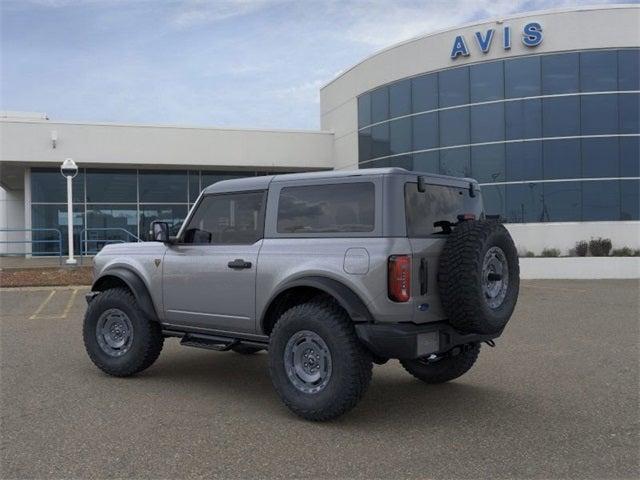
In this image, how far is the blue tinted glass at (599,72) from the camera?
21.3 m

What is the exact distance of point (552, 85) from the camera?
21.8 meters

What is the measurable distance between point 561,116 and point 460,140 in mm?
3492

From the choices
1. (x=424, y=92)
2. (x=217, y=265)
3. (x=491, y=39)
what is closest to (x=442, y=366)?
(x=217, y=265)

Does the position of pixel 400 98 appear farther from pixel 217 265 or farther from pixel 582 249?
pixel 217 265

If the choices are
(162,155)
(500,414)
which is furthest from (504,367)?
(162,155)

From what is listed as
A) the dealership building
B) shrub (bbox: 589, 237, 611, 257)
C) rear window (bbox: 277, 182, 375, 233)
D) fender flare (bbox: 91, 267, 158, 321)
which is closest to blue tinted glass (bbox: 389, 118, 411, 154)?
the dealership building

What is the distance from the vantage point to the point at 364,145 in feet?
87.2

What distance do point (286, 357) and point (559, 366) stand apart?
3.51 meters

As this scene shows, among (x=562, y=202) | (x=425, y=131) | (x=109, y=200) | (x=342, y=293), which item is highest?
(x=425, y=131)

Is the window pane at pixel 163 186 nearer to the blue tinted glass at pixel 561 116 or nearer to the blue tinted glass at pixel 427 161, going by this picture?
the blue tinted glass at pixel 427 161

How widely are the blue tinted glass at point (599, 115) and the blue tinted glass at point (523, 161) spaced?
1642mm

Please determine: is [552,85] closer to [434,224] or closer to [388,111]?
[388,111]

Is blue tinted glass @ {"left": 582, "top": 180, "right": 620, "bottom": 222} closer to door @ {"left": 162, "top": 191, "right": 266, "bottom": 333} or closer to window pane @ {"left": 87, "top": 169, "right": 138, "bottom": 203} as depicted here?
window pane @ {"left": 87, "top": 169, "right": 138, "bottom": 203}

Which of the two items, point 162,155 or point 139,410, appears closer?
point 139,410
